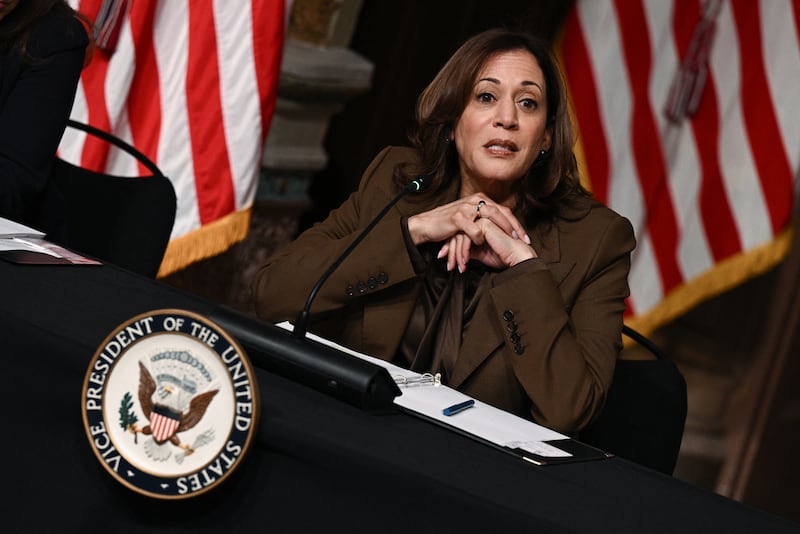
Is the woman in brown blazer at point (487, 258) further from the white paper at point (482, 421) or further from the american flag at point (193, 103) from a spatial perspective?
the american flag at point (193, 103)

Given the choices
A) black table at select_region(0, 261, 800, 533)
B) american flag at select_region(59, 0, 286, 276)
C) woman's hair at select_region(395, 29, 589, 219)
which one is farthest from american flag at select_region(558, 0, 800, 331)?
black table at select_region(0, 261, 800, 533)

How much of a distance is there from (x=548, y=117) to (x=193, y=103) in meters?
1.30

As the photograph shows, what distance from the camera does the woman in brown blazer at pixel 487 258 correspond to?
174 centimetres

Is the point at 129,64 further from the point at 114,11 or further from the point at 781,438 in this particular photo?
the point at 781,438

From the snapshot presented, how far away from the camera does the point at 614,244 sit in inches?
76.3

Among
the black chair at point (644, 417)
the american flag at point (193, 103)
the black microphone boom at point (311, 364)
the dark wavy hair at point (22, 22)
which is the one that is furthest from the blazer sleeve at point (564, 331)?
the american flag at point (193, 103)

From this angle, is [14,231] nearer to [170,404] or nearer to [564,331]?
[170,404]

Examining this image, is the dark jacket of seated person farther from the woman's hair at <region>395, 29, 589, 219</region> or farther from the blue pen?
the blue pen

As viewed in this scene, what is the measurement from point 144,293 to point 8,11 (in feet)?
2.97

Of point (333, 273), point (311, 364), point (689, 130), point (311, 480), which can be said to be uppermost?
point (689, 130)

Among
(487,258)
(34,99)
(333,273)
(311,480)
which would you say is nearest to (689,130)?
(487,258)

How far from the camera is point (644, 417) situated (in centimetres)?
191

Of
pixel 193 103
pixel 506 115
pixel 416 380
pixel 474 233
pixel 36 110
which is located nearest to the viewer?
pixel 416 380

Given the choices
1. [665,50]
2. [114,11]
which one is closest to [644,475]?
[114,11]
